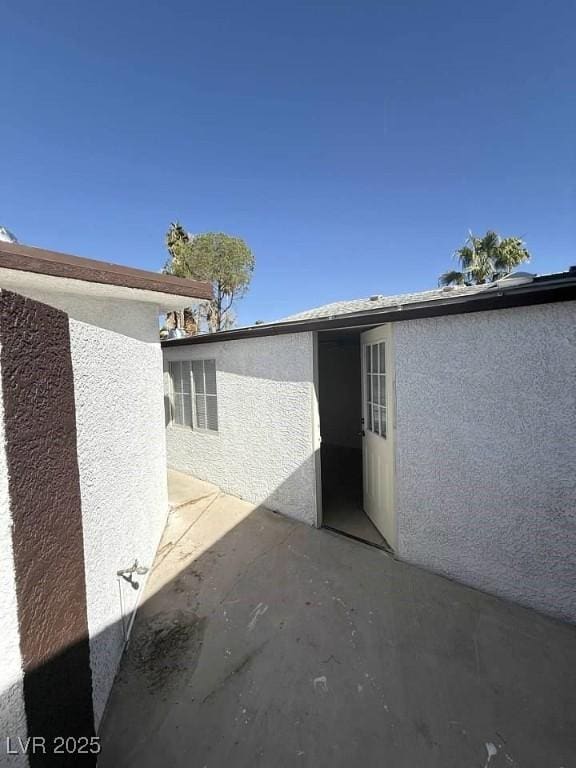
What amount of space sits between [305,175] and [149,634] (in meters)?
14.8

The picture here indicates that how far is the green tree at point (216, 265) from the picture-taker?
1909 centimetres

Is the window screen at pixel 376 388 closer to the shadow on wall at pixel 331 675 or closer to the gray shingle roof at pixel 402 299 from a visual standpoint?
the gray shingle roof at pixel 402 299

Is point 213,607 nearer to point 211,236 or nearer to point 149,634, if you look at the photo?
point 149,634

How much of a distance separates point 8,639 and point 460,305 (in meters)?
4.62

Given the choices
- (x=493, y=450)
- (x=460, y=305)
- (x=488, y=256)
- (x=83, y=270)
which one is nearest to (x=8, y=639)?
(x=83, y=270)

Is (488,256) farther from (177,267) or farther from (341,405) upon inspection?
(177,267)

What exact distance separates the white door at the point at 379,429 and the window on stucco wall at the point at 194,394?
3659 mm

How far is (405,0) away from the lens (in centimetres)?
700

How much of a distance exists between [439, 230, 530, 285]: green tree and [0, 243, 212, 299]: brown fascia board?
21.2 m

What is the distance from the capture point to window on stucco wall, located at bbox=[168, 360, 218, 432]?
775 centimetres

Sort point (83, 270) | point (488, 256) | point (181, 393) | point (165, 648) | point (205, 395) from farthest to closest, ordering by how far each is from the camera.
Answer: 1. point (488, 256)
2. point (181, 393)
3. point (205, 395)
4. point (165, 648)
5. point (83, 270)

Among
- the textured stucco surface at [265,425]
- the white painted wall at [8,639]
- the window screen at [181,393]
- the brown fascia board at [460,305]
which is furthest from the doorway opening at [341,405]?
the white painted wall at [8,639]

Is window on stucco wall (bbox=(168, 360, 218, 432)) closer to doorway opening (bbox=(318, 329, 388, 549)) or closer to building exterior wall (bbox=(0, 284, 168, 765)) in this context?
building exterior wall (bbox=(0, 284, 168, 765))

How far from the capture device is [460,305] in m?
3.84
